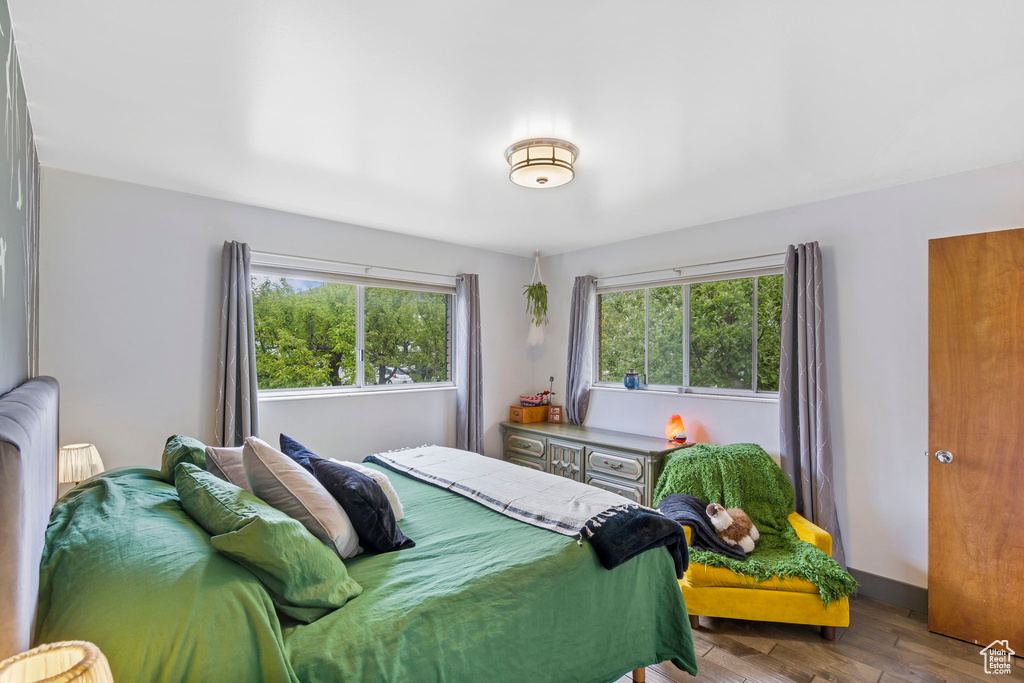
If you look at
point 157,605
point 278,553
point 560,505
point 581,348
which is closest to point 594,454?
point 581,348

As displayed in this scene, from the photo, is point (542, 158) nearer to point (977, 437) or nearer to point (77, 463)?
point (977, 437)

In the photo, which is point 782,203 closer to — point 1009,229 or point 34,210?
point 1009,229

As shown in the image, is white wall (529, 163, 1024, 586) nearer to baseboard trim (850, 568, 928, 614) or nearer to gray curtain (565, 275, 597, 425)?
baseboard trim (850, 568, 928, 614)

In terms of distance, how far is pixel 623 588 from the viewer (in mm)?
1934

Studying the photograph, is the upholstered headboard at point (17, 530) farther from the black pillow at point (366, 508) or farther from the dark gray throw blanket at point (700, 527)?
the dark gray throw blanket at point (700, 527)

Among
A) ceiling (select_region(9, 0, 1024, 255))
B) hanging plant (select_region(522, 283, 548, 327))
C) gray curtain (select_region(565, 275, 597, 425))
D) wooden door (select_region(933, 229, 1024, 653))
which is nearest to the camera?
ceiling (select_region(9, 0, 1024, 255))

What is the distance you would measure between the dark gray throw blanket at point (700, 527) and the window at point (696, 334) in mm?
1161

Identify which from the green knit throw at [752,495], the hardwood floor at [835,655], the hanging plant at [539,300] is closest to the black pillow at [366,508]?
the hardwood floor at [835,655]

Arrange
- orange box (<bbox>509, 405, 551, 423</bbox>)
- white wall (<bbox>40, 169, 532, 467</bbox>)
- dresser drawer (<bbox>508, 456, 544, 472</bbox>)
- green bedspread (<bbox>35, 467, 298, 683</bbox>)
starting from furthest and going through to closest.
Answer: orange box (<bbox>509, 405, 551, 423</bbox>) < dresser drawer (<bbox>508, 456, 544, 472</bbox>) < white wall (<bbox>40, 169, 532, 467</bbox>) < green bedspread (<bbox>35, 467, 298, 683</bbox>)

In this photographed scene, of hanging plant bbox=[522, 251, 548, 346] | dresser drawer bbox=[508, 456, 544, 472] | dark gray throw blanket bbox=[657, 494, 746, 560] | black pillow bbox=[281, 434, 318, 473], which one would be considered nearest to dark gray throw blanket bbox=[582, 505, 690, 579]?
dark gray throw blanket bbox=[657, 494, 746, 560]

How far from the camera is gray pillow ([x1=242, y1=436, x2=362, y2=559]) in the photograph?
1617mm

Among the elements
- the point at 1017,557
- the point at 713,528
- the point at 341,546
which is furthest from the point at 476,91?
the point at 1017,557

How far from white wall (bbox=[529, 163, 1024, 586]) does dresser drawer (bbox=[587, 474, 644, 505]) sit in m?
0.90

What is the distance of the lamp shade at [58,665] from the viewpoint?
27.2 inches
